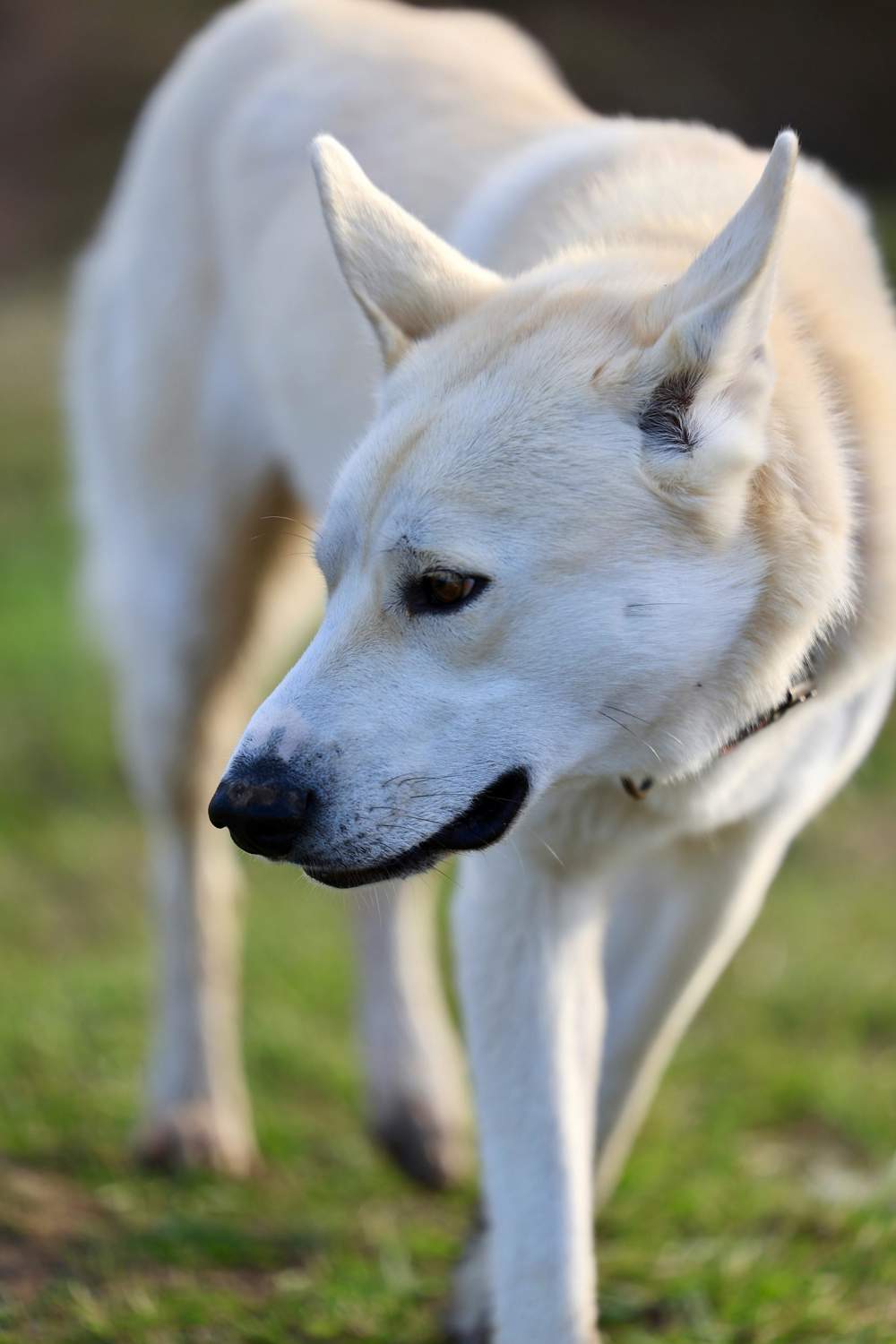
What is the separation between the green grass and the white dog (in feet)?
0.68

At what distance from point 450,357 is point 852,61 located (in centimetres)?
1187

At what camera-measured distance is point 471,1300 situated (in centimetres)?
273

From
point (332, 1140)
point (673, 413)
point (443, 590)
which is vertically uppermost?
point (673, 413)

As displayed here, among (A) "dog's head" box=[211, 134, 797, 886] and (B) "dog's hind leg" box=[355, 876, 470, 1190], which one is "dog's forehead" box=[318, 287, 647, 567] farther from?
(B) "dog's hind leg" box=[355, 876, 470, 1190]

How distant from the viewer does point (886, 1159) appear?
3604mm

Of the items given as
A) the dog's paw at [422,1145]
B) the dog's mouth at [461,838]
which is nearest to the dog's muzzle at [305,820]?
the dog's mouth at [461,838]

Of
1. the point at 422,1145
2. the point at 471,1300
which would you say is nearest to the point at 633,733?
the point at 471,1300

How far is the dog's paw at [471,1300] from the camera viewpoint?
106 inches

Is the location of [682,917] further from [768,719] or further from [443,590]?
[443,590]

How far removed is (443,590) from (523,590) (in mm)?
102

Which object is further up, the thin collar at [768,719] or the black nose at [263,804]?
the thin collar at [768,719]

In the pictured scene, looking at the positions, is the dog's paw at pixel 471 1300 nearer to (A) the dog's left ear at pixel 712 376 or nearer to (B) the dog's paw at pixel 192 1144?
(B) the dog's paw at pixel 192 1144

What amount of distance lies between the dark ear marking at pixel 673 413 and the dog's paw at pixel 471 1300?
1.45 meters

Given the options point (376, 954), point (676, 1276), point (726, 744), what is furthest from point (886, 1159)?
point (726, 744)
